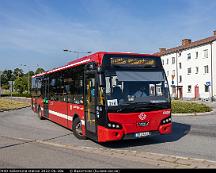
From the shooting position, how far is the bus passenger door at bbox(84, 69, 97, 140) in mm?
8905

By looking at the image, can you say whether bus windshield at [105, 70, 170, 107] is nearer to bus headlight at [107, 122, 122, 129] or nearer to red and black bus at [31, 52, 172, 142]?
red and black bus at [31, 52, 172, 142]

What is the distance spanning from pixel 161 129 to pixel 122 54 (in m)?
2.67

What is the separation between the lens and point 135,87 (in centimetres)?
866

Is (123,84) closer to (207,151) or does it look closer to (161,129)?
(161,129)

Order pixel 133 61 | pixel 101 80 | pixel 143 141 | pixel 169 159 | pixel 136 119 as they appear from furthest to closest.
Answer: pixel 143 141
pixel 133 61
pixel 136 119
pixel 101 80
pixel 169 159

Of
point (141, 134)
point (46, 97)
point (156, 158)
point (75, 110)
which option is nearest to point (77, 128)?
point (75, 110)

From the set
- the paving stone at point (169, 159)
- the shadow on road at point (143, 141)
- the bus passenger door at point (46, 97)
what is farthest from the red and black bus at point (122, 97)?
the bus passenger door at point (46, 97)

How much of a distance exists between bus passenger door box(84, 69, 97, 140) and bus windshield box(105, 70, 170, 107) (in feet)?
2.17

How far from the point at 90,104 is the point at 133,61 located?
194cm

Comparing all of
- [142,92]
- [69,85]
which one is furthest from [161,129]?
[69,85]

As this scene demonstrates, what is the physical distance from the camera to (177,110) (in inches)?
748

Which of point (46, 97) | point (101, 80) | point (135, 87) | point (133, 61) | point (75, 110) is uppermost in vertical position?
point (133, 61)

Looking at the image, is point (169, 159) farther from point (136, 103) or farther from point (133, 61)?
point (133, 61)

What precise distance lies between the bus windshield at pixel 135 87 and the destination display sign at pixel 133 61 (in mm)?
292
